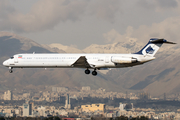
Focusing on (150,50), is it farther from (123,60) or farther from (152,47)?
(123,60)

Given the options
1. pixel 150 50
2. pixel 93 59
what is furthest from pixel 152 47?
pixel 93 59

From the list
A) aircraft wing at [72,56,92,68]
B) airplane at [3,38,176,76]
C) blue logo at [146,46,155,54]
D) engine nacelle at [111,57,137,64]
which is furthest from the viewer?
aircraft wing at [72,56,92,68]

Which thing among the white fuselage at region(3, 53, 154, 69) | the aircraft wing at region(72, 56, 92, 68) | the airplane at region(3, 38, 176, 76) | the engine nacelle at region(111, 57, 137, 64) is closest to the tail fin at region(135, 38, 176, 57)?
the airplane at region(3, 38, 176, 76)

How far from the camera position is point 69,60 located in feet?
245

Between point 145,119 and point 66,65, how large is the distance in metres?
65.4

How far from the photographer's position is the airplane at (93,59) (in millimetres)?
71125

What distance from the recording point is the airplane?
7112 cm

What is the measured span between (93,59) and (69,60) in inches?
199

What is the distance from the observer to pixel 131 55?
7200cm

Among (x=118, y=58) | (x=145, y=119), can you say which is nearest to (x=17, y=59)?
(x=118, y=58)

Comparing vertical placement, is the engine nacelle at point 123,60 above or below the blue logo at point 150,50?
below

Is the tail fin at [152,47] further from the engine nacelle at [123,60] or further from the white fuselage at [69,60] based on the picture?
the engine nacelle at [123,60]

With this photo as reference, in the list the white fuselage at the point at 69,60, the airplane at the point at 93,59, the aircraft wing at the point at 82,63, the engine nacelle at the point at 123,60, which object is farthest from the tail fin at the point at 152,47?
the aircraft wing at the point at 82,63

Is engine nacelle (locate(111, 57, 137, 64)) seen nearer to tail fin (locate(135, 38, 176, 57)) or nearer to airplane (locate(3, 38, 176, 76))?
airplane (locate(3, 38, 176, 76))
